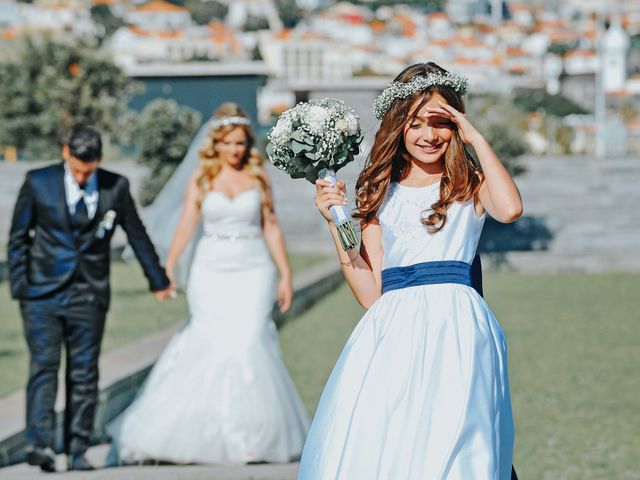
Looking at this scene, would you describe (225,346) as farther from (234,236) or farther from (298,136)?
(298,136)

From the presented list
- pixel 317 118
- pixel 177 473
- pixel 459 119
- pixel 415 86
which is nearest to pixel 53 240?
pixel 177 473

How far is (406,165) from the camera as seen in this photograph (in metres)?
4.72

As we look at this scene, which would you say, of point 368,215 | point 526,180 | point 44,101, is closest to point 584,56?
point 44,101

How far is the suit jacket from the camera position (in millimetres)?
7602

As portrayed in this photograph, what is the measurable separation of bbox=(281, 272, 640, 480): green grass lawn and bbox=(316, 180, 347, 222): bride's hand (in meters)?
3.25

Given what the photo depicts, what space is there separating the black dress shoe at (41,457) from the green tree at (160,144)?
21033 mm

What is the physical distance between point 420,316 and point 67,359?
3552mm


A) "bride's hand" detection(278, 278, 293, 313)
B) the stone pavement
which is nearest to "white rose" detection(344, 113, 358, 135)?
the stone pavement

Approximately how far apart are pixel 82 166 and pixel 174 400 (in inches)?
56.6

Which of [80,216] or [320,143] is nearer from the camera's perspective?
[320,143]

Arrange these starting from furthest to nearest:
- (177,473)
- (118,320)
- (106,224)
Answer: (118,320) → (106,224) → (177,473)

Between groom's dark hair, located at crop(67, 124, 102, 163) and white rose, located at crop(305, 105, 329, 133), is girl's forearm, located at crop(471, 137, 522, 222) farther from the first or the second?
groom's dark hair, located at crop(67, 124, 102, 163)

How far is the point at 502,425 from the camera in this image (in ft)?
14.7

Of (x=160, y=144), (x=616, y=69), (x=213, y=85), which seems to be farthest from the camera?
(x=616, y=69)
